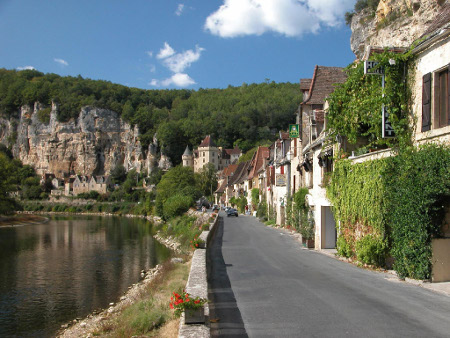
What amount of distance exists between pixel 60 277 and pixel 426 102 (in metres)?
21.8

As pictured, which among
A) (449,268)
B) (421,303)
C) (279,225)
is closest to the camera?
(421,303)

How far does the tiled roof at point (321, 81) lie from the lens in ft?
84.9

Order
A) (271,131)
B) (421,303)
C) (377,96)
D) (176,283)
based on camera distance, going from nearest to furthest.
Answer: (421,303) → (377,96) → (176,283) → (271,131)

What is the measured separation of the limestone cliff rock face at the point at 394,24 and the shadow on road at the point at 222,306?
82.0 feet

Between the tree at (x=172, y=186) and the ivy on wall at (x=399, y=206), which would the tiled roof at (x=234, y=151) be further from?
the ivy on wall at (x=399, y=206)

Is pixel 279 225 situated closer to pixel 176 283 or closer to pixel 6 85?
pixel 176 283

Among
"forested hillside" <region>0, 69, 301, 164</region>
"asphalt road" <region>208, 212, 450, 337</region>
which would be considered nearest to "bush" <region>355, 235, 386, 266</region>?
"asphalt road" <region>208, 212, 450, 337</region>

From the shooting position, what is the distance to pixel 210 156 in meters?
127

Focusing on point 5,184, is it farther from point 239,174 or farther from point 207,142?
point 207,142

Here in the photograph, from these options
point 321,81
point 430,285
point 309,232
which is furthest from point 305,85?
point 430,285

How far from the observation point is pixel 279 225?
35594mm

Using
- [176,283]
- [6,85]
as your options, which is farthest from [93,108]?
[176,283]

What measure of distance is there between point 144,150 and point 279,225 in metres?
113

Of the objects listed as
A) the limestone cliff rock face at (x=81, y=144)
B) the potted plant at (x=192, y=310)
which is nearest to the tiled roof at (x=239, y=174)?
the potted plant at (x=192, y=310)
